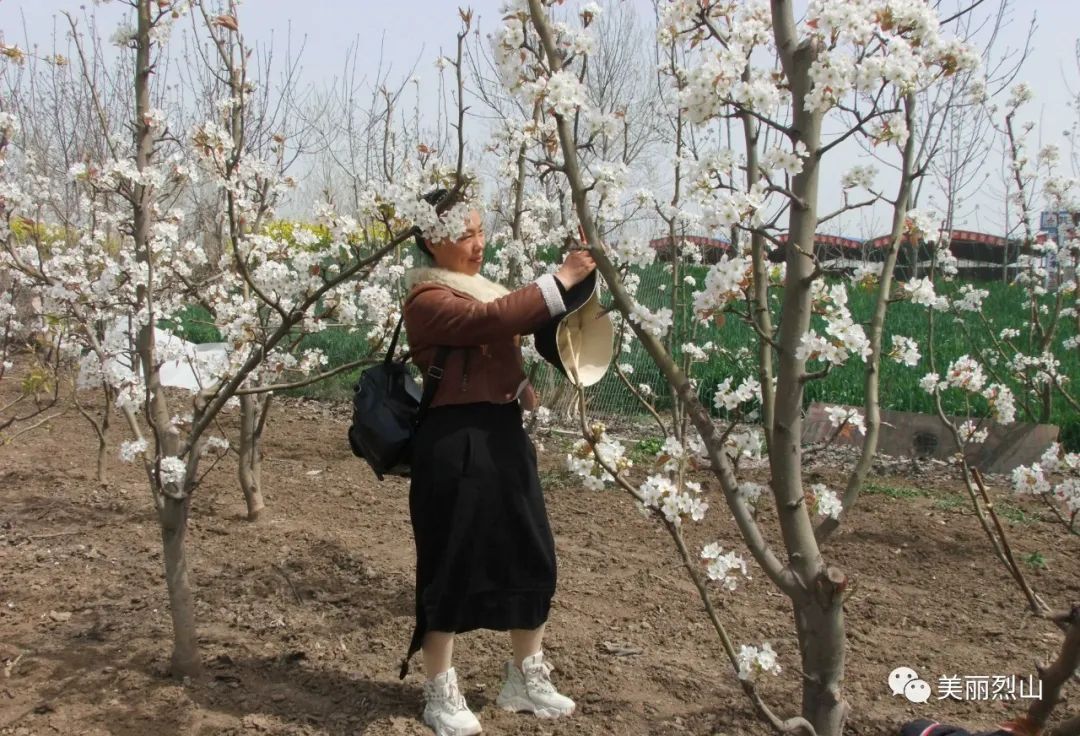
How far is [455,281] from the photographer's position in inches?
99.0

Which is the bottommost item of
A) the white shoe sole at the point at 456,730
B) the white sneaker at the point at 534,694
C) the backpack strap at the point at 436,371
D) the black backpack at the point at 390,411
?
the white shoe sole at the point at 456,730

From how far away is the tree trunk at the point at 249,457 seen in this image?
445 centimetres

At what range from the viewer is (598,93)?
8672 millimetres

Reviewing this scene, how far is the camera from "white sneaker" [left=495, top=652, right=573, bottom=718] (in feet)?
8.81

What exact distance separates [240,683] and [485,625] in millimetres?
876

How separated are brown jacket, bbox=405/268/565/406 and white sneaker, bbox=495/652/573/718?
84cm

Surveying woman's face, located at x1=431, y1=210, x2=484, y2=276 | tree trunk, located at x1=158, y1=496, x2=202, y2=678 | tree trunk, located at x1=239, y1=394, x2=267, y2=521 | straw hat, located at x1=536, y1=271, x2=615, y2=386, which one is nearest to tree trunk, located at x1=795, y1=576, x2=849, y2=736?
straw hat, located at x1=536, y1=271, x2=615, y2=386

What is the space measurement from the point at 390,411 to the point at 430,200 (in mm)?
632

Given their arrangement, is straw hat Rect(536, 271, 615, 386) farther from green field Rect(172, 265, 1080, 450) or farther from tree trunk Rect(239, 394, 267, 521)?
green field Rect(172, 265, 1080, 450)

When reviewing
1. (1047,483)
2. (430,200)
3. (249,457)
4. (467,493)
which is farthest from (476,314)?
(249,457)

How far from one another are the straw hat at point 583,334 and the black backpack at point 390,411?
1.29 feet

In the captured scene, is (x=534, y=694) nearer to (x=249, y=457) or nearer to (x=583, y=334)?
(x=583, y=334)

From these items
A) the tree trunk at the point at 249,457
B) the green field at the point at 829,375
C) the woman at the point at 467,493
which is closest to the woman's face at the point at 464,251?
the woman at the point at 467,493

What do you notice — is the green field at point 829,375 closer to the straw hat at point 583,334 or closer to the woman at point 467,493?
the woman at point 467,493
